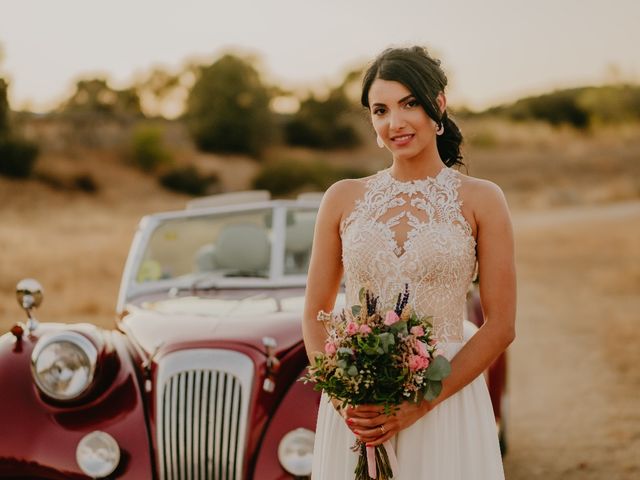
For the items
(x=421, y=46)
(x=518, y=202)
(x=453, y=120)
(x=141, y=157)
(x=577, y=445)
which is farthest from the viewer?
(x=141, y=157)

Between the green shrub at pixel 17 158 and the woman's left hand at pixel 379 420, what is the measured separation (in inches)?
1331

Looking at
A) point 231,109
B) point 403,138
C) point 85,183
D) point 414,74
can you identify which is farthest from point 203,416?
point 231,109

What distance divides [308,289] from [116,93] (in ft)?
183

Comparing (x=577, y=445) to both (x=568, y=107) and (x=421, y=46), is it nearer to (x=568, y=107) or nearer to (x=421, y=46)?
(x=421, y=46)

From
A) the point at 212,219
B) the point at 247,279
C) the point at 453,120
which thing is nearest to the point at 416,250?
the point at 453,120

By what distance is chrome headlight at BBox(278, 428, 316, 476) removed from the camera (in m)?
3.44

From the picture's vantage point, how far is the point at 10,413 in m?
3.67

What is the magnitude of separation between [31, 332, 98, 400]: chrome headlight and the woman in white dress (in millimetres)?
1558

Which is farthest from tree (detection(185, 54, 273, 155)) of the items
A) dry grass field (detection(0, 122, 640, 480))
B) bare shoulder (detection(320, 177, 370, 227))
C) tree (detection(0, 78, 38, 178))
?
bare shoulder (detection(320, 177, 370, 227))

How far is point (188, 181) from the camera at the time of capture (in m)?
38.9

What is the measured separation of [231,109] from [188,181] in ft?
32.0

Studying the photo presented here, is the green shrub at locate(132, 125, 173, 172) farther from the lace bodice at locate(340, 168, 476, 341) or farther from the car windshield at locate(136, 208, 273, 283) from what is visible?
the lace bodice at locate(340, 168, 476, 341)

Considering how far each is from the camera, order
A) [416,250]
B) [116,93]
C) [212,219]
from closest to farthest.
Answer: [416,250]
[212,219]
[116,93]

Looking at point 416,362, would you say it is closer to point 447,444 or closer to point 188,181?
point 447,444
